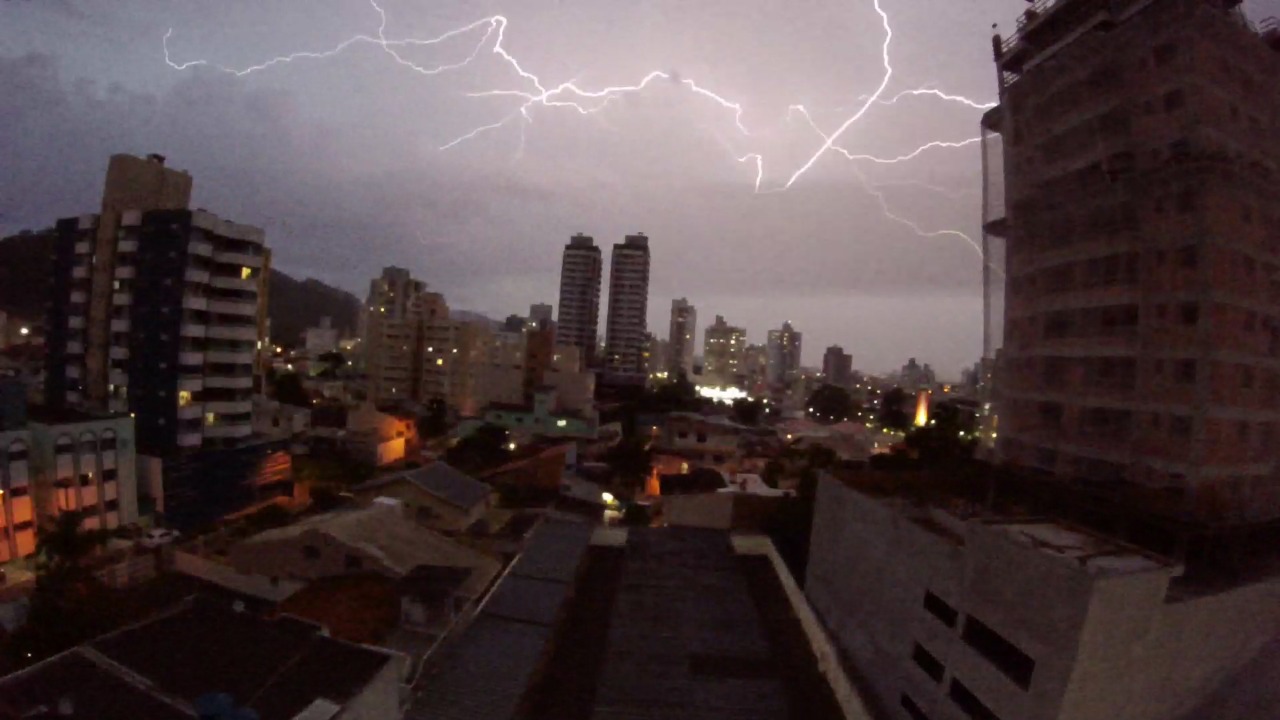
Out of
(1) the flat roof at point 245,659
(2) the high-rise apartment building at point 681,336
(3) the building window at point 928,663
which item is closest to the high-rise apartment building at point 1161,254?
(3) the building window at point 928,663

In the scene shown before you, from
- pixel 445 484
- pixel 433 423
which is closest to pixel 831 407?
pixel 433 423

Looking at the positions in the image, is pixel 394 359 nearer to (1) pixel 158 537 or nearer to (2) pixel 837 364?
(1) pixel 158 537

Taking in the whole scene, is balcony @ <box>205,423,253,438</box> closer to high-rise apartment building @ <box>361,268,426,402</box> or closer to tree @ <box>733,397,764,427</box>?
high-rise apartment building @ <box>361,268,426,402</box>

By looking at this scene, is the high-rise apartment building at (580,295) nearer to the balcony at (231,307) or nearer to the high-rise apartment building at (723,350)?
the high-rise apartment building at (723,350)

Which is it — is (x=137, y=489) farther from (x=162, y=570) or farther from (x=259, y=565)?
(x=259, y=565)

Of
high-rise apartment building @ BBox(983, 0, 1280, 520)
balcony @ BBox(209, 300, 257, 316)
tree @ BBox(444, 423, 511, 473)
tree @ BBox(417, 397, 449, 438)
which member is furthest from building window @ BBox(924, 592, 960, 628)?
tree @ BBox(417, 397, 449, 438)

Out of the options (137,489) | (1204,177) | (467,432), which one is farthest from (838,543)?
(467,432)
